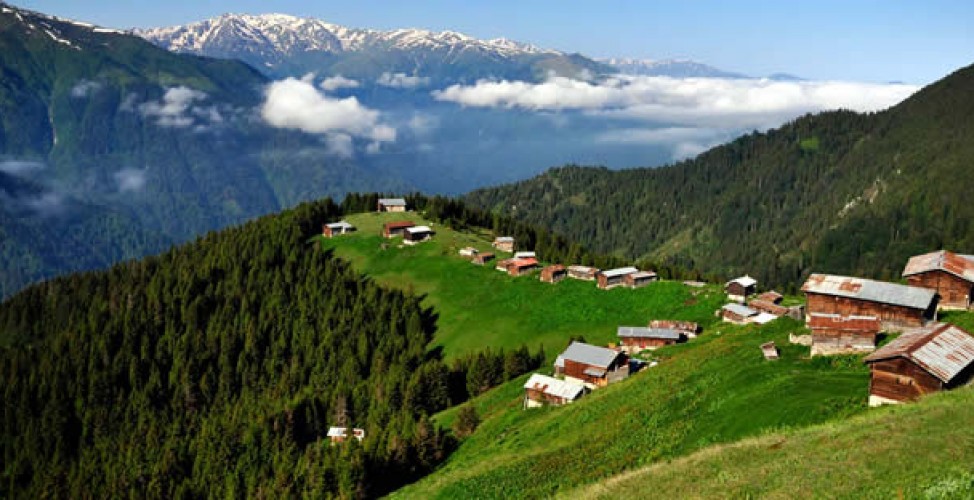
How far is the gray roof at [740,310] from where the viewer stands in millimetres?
110812

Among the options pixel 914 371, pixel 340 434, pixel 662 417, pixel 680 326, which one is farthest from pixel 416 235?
pixel 914 371

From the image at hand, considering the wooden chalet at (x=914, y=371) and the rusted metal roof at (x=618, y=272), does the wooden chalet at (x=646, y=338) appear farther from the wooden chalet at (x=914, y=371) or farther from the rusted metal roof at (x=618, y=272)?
the wooden chalet at (x=914, y=371)

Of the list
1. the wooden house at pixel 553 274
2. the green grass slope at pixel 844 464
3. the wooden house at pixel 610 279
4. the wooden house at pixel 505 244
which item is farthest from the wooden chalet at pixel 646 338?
the wooden house at pixel 505 244

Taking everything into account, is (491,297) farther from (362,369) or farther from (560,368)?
(560,368)

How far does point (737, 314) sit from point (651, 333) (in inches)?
591

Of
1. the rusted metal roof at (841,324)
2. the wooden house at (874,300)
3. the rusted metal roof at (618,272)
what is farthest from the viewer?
the rusted metal roof at (618,272)

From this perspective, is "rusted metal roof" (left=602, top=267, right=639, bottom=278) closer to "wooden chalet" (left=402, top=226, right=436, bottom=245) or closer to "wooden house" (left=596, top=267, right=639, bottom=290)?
"wooden house" (left=596, top=267, right=639, bottom=290)

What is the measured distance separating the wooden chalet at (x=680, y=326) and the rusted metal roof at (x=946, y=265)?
36.2 meters

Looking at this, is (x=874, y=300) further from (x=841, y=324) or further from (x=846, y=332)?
(x=841, y=324)

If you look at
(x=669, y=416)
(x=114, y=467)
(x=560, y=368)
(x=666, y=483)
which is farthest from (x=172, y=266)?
(x=666, y=483)

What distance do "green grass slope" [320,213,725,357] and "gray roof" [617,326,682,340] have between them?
35.2 ft

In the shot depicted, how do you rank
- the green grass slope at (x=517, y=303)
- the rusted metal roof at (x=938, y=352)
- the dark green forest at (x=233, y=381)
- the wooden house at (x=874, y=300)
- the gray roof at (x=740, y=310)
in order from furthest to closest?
the green grass slope at (x=517, y=303), the gray roof at (x=740, y=310), the dark green forest at (x=233, y=381), the wooden house at (x=874, y=300), the rusted metal roof at (x=938, y=352)

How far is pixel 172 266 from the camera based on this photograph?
198 metres

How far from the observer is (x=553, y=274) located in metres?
150
